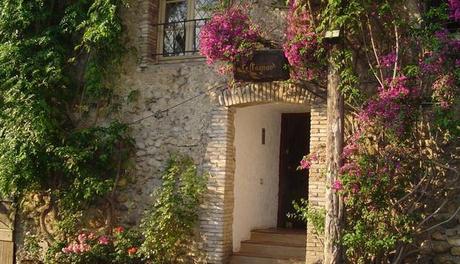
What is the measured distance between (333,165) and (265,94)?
5.69ft

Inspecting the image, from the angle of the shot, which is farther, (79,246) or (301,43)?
(79,246)

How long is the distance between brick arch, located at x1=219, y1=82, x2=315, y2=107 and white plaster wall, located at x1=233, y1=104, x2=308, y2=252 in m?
0.40

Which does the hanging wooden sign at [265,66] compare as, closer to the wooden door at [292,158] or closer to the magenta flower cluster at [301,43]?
the magenta flower cluster at [301,43]

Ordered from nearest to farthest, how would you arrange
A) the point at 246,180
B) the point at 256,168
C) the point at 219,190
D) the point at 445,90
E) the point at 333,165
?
the point at 445,90 < the point at 333,165 < the point at 219,190 < the point at 246,180 < the point at 256,168

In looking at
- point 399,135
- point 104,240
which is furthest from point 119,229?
point 399,135

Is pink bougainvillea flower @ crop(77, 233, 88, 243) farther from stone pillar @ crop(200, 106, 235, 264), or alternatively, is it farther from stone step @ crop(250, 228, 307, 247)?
stone step @ crop(250, 228, 307, 247)

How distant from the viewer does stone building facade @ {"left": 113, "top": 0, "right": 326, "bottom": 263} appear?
7.43 metres

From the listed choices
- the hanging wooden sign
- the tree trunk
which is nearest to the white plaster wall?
the hanging wooden sign

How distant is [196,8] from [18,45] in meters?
2.84

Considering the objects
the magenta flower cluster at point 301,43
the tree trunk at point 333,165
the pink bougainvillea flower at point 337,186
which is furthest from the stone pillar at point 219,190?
the pink bougainvillea flower at point 337,186

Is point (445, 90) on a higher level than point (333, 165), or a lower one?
higher

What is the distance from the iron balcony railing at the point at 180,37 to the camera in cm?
837

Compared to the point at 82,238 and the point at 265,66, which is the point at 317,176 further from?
the point at 82,238

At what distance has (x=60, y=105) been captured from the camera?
873 centimetres
